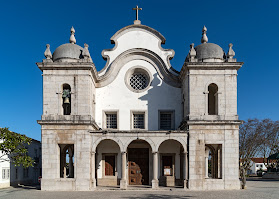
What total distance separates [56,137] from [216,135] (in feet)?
33.8

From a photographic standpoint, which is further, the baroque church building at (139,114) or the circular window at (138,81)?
the circular window at (138,81)

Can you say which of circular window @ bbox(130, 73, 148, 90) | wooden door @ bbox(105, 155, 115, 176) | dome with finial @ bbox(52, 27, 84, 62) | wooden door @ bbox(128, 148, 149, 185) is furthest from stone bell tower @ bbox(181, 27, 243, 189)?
dome with finial @ bbox(52, 27, 84, 62)

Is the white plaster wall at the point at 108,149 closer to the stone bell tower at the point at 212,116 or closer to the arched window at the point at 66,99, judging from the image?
the arched window at the point at 66,99

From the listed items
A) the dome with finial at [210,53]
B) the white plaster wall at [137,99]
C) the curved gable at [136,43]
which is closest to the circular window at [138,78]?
the white plaster wall at [137,99]

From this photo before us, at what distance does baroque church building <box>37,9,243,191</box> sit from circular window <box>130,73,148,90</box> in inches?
3.0

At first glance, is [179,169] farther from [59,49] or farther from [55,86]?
[59,49]

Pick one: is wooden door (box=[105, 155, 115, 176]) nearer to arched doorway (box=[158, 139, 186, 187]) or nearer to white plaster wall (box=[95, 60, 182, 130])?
white plaster wall (box=[95, 60, 182, 130])

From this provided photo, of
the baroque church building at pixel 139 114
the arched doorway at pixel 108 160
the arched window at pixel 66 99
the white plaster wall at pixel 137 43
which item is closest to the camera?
the baroque church building at pixel 139 114

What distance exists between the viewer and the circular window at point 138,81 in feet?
74.2

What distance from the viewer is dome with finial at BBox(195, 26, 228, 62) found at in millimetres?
20109

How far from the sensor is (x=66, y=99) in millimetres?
19422

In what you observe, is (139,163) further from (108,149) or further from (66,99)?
(66,99)

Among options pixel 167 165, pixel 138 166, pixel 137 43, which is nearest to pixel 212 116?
pixel 167 165

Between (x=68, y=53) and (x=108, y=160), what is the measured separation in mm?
8210
